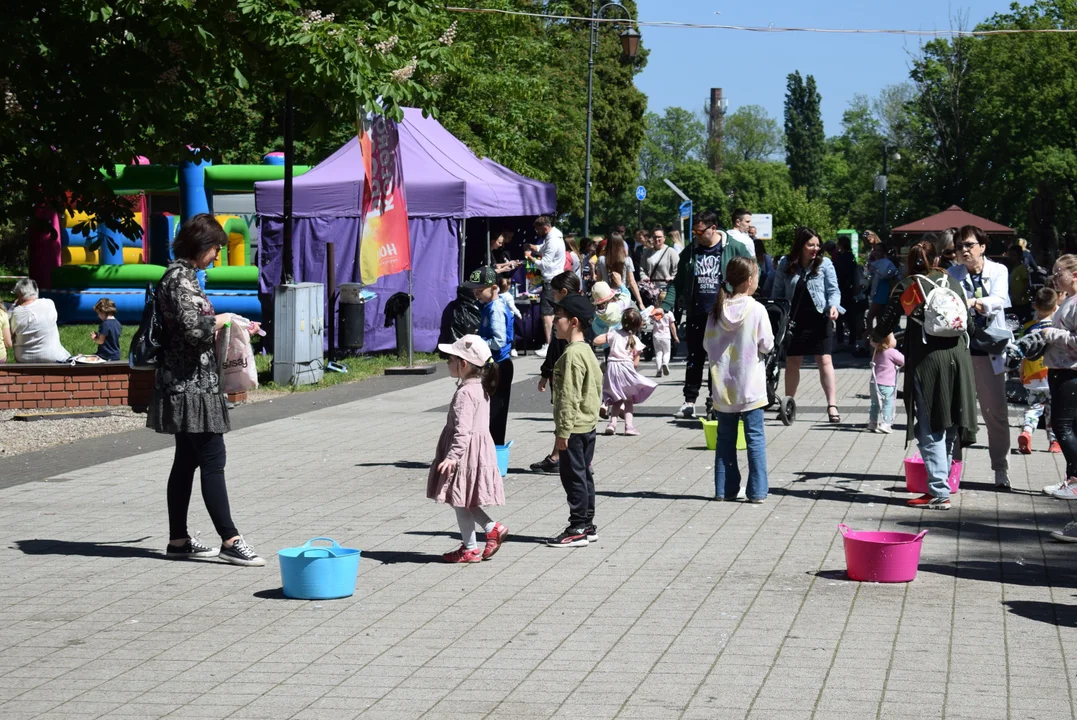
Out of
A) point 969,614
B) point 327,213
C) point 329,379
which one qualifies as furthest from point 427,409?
point 969,614

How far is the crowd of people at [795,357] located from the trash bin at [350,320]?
6956mm

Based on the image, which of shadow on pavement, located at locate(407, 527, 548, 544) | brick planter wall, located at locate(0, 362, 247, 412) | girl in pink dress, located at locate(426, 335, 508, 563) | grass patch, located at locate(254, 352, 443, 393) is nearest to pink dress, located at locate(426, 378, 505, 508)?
girl in pink dress, located at locate(426, 335, 508, 563)

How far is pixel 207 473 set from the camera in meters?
7.66

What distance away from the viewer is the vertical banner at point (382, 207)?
17.8 m

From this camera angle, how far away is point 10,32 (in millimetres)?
11836

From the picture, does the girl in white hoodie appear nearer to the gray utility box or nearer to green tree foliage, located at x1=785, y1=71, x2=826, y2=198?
the gray utility box

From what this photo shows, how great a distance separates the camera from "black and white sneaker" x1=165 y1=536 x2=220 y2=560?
7809mm

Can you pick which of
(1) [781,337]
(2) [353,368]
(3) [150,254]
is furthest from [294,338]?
(3) [150,254]

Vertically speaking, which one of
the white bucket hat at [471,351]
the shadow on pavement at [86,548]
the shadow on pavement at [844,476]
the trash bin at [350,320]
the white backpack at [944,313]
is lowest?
the shadow on pavement at [86,548]

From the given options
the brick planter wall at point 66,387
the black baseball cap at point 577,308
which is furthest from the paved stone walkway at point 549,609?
the brick planter wall at point 66,387

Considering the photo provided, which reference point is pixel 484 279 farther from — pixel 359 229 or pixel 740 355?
pixel 359 229

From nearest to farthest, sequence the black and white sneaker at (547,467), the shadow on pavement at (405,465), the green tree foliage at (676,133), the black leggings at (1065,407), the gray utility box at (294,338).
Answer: the black leggings at (1065,407)
the black and white sneaker at (547,467)
the shadow on pavement at (405,465)
the gray utility box at (294,338)
the green tree foliage at (676,133)

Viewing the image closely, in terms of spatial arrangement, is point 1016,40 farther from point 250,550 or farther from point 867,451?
point 250,550

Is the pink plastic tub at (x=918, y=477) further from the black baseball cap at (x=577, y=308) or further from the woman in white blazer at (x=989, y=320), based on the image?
the black baseball cap at (x=577, y=308)
